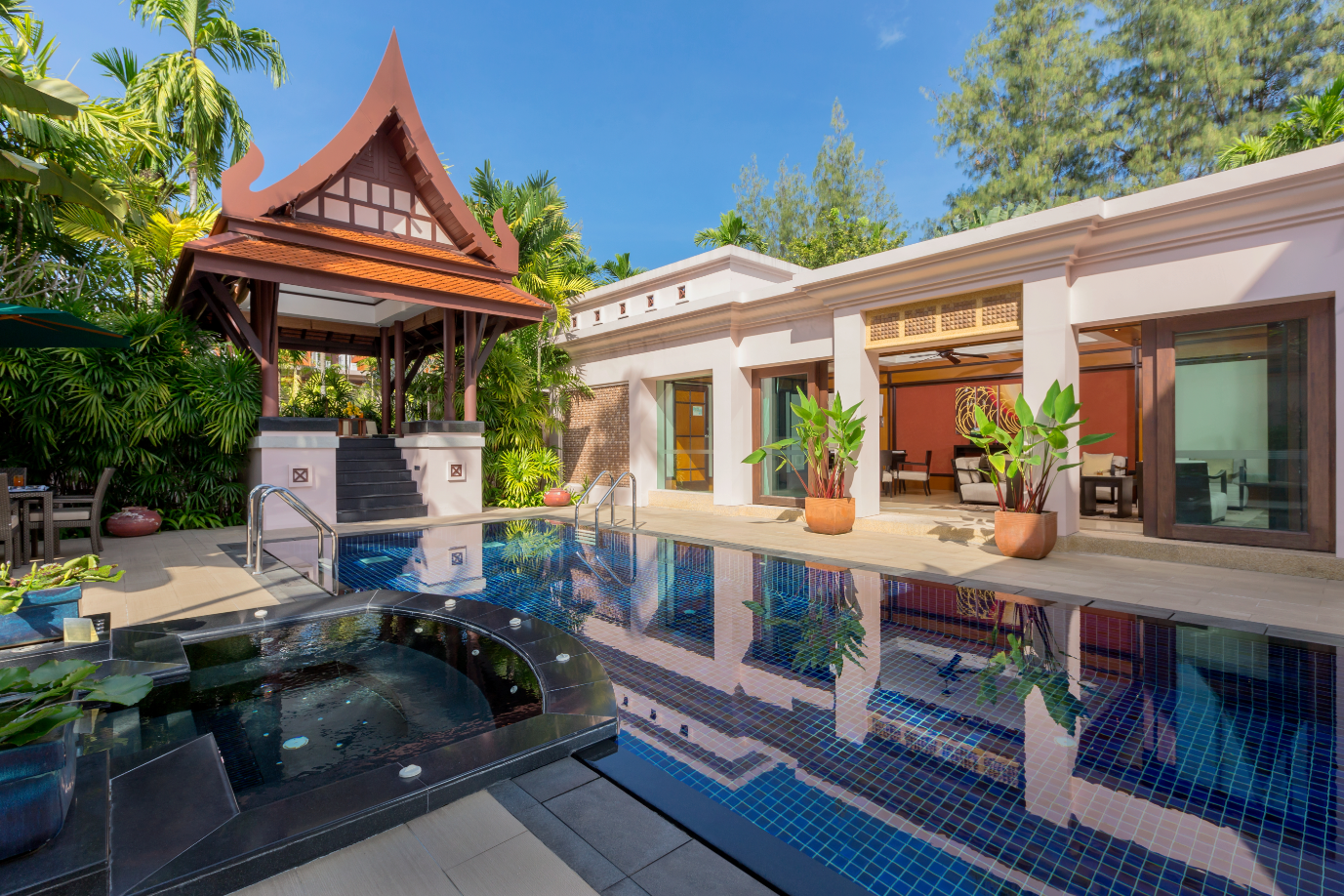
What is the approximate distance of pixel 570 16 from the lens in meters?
35.2

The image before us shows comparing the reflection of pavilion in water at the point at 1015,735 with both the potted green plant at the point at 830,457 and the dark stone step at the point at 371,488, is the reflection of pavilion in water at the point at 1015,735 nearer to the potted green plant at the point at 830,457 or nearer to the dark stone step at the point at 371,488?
the potted green plant at the point at 830,457

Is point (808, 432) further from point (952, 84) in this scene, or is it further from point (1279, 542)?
point (952, 84)

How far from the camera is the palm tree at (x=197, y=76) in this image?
44.9 ft

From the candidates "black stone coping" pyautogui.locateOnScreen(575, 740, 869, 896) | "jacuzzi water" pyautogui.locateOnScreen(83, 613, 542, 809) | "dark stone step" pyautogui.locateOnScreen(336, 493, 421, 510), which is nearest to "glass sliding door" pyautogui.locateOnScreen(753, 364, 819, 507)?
"dark stone step" pyautogui.locateOnScreen(336, 493, 421, 510)

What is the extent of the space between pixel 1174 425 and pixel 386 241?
10.7 meters

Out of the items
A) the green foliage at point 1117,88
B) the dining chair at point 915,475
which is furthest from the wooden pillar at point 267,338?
the green foliage at point 1117,88

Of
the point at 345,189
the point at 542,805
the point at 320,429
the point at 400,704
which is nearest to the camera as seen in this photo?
the point at 542,805

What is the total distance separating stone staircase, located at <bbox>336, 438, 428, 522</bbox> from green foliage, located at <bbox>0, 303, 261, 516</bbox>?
1.43m

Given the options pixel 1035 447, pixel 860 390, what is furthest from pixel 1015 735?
pixel 860 390

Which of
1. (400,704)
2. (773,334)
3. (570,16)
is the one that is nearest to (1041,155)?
(773,334)

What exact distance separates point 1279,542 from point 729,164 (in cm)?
2632

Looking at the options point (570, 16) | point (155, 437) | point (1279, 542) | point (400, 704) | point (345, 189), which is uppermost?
point (570, 16)

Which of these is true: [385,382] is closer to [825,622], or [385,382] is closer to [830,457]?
[830,457]

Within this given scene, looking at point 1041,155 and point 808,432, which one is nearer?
point 808,432
